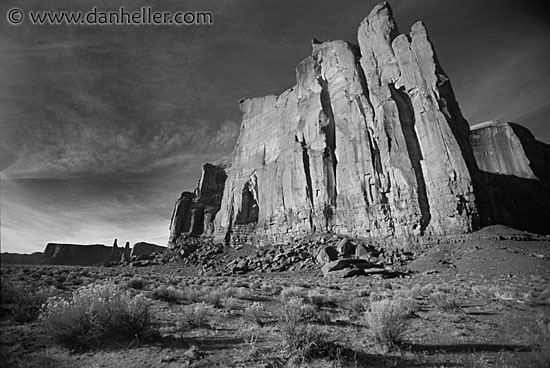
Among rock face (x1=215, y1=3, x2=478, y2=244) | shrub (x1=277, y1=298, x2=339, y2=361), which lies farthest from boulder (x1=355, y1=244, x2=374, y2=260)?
shrub (x1=277, y1=298, x2=339, y2=361)

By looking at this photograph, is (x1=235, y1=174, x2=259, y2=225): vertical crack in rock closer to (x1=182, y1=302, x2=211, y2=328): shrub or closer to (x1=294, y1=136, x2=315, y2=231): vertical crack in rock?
(x1=294, y1=136, x2=315, y2=231): vertical crack in rock

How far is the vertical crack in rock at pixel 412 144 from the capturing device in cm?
4106

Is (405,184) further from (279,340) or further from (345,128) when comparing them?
(279,340)

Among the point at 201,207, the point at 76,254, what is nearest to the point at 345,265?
the point at 201,207

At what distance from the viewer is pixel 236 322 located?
783cm

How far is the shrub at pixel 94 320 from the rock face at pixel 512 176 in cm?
4628

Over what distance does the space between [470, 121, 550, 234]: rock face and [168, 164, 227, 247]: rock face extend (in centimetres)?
6456

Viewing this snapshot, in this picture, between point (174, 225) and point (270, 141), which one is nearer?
point (270, 141)

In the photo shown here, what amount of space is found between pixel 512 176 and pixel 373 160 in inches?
1676

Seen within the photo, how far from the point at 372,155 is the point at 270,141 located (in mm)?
31114

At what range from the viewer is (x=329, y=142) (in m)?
59.0

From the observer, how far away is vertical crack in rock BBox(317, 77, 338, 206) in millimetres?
55656

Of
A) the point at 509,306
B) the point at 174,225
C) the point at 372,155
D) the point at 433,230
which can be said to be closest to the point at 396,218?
the point at 433,230

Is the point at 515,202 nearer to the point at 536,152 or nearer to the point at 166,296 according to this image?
the point at 536,152
